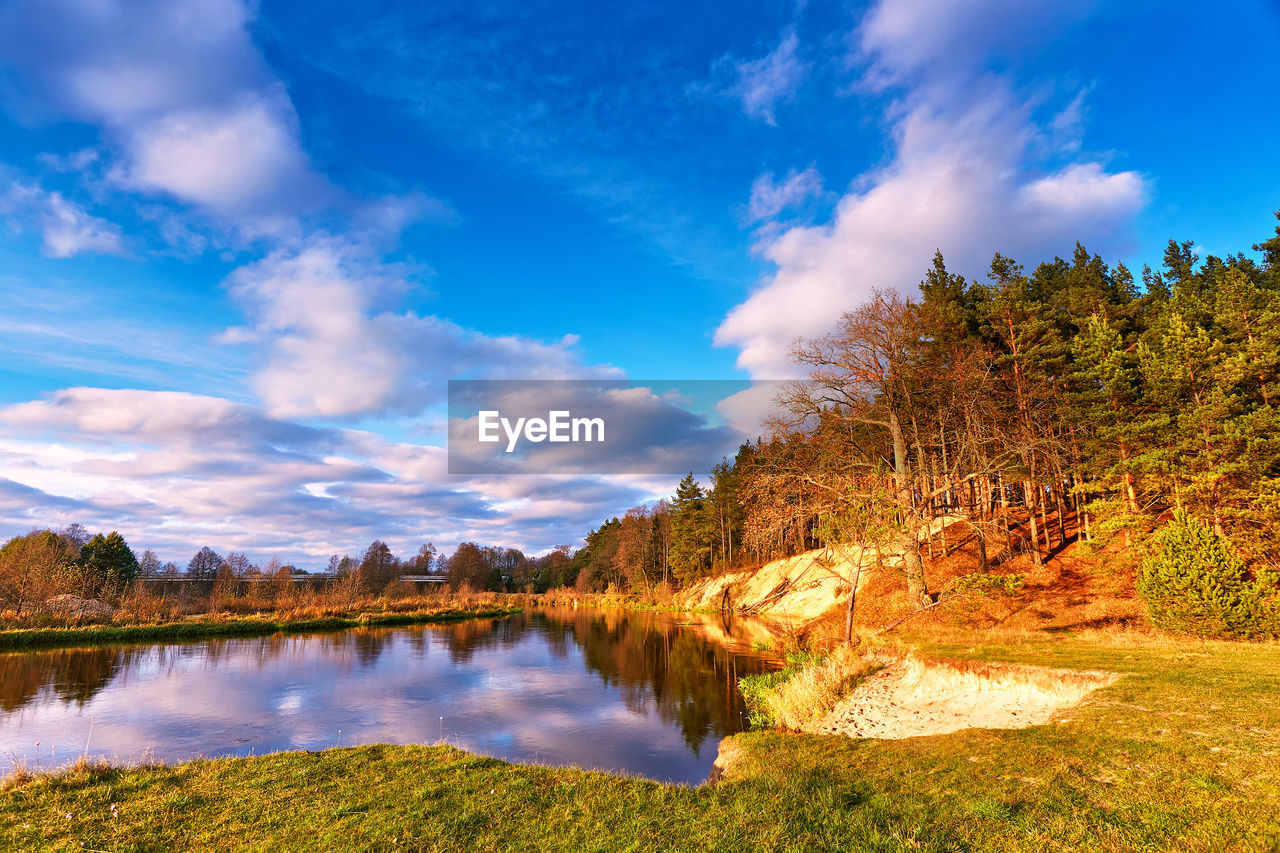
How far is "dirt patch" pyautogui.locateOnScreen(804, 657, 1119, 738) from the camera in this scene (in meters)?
12.0

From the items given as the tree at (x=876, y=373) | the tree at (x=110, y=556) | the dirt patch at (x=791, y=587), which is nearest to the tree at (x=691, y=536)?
the dirt patch at (x=791, y=587)

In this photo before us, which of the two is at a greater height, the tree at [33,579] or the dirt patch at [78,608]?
the tree at [33,579]

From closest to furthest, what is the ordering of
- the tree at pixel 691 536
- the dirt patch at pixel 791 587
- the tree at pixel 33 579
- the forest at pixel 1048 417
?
1. the forest at pixel 1048 417
2. the dirt patch at pixel 791 587
3. the tree at pixel 33 579
4. the tree at pixel 691 536

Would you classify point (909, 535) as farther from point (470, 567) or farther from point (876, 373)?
point (470, 567)

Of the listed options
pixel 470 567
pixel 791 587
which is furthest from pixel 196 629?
pixel 470 567

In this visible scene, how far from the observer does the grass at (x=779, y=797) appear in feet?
21.0

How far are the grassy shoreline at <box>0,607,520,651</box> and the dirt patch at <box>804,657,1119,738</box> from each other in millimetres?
39922

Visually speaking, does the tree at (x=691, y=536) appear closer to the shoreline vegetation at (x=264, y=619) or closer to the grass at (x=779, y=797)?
the shoreline vegetation at (x=264, y=619)

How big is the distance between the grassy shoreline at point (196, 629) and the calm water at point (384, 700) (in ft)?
12.0

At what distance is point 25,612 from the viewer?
34.8m

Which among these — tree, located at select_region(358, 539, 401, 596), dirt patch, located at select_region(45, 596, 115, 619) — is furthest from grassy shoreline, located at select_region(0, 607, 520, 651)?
tree, located at select_region(358, 539, 401, 596)

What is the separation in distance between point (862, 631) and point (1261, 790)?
63.4 ft

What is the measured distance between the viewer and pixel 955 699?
551 inches

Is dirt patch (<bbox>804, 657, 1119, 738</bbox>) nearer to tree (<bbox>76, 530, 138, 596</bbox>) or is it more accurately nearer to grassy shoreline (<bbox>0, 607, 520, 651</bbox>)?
grassy shoreline (<bbox>0, 607, 520, 651</bbox>)
